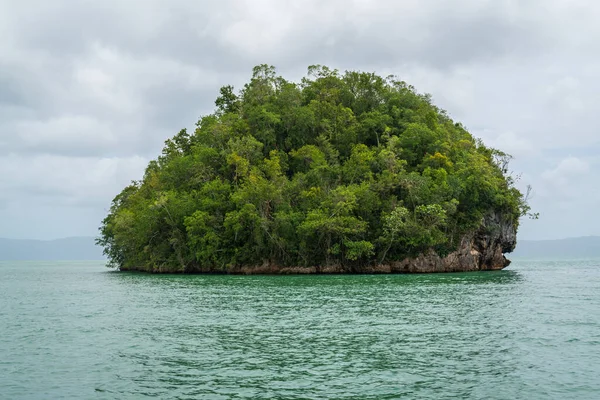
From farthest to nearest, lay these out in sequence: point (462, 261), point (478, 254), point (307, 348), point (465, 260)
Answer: point (478, 254) → point (465, 260) → point (462, 261) → point (307, 348)

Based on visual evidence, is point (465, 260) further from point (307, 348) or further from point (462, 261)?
point (307, 348)

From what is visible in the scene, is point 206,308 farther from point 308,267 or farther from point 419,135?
point 419,135

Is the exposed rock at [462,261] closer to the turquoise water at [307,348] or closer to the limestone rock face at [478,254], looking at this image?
the limestone rock face at [478,254]

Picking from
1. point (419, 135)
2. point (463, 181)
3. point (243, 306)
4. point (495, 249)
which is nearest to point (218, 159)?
point (419, 135)

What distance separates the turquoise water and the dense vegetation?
101 feet

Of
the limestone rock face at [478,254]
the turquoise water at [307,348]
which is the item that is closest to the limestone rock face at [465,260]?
the limestone rock face at [478,254]

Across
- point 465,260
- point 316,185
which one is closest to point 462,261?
point 465,260

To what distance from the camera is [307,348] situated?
66.1 ft

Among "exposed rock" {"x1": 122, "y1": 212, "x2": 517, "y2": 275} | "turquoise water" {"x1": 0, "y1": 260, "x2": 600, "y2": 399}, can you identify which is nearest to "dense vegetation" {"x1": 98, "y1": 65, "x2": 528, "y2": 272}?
"exposed rock" {"x1": 122, "y1": 212, "x2": 517, "y2": 275}

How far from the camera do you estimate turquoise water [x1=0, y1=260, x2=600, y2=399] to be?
1492cm

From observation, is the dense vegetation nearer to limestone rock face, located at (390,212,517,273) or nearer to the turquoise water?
limestone rock face, located at (390,212,517,273)

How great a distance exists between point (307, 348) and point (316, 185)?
53.3 metres

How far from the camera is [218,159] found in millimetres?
79812

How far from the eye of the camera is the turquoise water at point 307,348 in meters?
14.9
